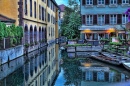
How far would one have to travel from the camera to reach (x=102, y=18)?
176ft

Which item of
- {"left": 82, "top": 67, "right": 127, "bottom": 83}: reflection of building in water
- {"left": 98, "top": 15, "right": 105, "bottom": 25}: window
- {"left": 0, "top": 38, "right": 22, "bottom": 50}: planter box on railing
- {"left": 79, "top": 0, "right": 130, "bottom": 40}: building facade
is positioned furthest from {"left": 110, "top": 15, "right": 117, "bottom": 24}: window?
{"left": 82, "top": 67, "right": 127, "bottom": 83}: reflection of building in water

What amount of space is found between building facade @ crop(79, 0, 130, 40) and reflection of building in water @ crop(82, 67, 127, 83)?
30.4 metres

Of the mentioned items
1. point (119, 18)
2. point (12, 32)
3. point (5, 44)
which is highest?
point (119, 18)

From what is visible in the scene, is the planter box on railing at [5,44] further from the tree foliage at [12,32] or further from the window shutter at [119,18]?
the window shutter at [119,18]

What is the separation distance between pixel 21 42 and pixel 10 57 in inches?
293

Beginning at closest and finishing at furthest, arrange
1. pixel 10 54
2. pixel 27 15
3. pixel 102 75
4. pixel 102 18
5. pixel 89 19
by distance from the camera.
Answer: pixel 102 75 → pixel 10 54 → pixel 27 15 → pixel 89 19 → pixel 102 18

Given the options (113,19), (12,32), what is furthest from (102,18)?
(12,32)

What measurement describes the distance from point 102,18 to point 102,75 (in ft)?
114

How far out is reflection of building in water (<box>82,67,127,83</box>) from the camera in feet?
58.8

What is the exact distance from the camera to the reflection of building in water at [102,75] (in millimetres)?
17916

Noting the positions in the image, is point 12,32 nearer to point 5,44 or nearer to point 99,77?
point 5,44

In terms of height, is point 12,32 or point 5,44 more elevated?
point 12,32

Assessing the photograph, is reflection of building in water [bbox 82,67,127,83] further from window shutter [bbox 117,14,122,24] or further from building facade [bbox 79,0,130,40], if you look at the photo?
window shutter [bbox 117,14,122,24]

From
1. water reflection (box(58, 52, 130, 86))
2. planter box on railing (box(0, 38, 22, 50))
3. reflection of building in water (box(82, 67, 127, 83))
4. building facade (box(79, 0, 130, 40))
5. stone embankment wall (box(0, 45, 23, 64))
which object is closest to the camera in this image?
water reflection (box(58, 52, 130, 86))
